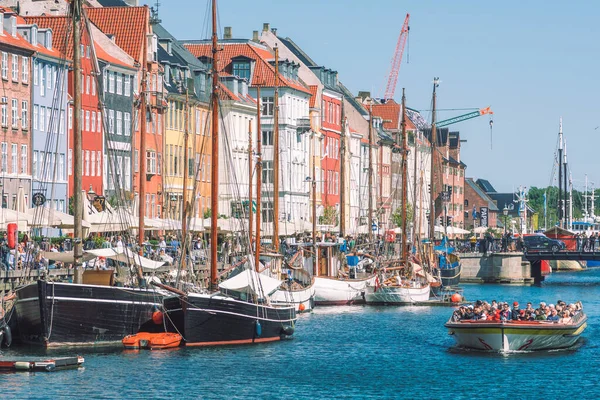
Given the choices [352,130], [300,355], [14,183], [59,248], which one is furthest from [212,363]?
[352,130]

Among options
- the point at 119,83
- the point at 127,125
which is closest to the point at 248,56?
the point at 127,125

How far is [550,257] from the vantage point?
141375 millimetres

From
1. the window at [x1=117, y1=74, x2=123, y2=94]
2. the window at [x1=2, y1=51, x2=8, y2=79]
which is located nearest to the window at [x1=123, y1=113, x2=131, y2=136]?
the window at [x1=117, y1=74, x2=123, y2=94]

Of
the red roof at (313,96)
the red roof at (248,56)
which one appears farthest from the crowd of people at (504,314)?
the red roof at (313,96)

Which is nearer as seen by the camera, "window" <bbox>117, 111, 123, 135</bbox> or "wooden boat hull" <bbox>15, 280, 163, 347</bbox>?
"wooden boat hull" <bbox>15, 280, 163, 347</bbox>

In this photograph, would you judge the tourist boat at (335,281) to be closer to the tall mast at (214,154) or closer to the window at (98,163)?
the window at (98,163)

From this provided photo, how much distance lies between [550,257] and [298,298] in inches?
2263

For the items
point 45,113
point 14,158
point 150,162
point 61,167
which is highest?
point 45,113

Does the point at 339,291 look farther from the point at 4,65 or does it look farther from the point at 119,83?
the point at 119,83

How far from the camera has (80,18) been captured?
2440 inches

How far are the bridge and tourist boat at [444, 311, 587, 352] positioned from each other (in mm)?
69068

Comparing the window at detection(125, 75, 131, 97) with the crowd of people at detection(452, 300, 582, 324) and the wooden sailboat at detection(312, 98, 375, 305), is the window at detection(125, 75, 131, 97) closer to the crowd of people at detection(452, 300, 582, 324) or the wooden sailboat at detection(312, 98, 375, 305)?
the wooden sailboat at detection(312, 98, 375, 305)

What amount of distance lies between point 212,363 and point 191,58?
84213 millimetres

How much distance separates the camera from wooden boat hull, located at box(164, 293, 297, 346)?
208ft
